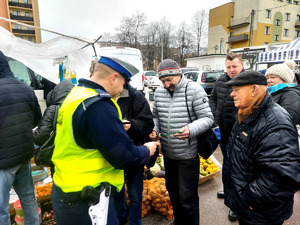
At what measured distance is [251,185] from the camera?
1.43 meters

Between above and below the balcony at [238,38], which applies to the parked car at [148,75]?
below

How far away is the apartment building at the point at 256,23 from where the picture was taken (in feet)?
103

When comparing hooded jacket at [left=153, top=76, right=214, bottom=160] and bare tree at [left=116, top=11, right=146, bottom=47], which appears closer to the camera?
hooded jacket at [left=153, top=76, right=214, bottom=160]

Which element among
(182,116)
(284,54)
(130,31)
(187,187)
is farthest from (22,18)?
(187,187)

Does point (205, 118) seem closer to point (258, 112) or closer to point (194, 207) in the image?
point (258, 112)

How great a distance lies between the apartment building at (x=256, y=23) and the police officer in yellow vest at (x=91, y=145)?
1356 inches

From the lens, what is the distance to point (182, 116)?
2215mm

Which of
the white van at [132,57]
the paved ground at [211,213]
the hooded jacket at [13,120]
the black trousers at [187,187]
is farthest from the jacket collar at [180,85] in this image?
the white van at [132,57]

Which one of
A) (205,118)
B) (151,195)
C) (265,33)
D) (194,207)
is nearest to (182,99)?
(205,118)

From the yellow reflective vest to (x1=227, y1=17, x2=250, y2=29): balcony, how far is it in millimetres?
37102

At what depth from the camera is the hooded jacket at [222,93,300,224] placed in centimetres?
130

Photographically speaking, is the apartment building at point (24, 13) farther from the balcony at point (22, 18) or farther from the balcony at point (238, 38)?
the balcony at point (238, 38)

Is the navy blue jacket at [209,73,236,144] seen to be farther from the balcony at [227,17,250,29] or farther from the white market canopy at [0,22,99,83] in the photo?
the balcony at [227,17,250,29]

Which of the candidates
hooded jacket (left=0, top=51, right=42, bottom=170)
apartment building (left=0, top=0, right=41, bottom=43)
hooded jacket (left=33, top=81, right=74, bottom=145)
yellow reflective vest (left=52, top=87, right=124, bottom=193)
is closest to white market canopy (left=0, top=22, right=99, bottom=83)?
hooded jacket (left=33, top=81, right=74, bottom=145)
